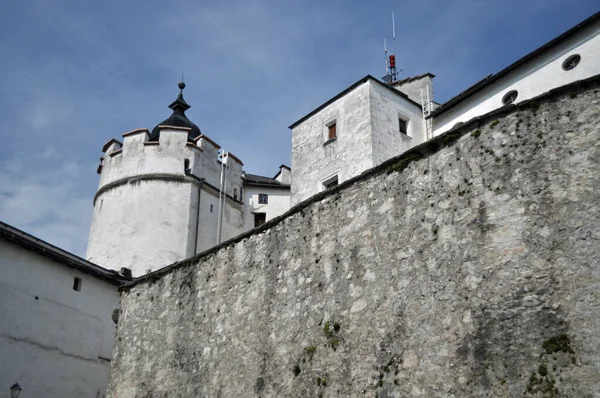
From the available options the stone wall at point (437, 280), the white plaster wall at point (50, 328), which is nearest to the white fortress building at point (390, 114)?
the white plaster wall at point (50, 328)

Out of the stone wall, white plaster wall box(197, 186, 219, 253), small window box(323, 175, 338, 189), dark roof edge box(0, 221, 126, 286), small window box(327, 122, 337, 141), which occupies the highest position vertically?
small window box(327, 122, 337, 141)

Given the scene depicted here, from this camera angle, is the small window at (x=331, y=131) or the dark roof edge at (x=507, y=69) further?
the small window at (x=331, y=131)

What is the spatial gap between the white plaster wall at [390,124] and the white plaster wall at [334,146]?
0.95 feet

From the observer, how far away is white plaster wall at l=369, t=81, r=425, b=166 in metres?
21.0

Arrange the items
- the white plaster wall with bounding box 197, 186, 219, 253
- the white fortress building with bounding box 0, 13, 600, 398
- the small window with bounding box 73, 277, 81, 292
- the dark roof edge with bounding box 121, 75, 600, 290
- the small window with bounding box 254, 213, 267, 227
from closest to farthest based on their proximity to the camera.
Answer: the dark roof edge with bounding box 121, 75, 600, 290
the white fortress building with bounding box 0, 13, 600, 398
the small window with bounding box 73, 277, 81, 292
the white plaster wall with bounding box 197, 186, 219, 253
the small window with bounding box 254, 213, 267, 227

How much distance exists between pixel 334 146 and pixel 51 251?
32.7ft

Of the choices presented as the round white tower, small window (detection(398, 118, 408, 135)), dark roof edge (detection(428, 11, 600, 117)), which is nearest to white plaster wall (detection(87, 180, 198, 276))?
the round white tower

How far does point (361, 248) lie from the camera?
26.3ft

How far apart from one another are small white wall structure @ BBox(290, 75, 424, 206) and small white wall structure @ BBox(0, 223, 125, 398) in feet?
25.9

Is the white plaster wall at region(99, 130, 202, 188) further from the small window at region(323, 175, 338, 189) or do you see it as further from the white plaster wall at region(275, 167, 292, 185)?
the small window at region(323, 175, 338, 189)

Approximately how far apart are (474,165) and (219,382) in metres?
5.14

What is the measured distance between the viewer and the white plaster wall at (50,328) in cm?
1708

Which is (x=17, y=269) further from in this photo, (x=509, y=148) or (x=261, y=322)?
(x=509, y=148)

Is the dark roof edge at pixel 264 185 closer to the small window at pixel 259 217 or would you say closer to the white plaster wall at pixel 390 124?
the small window at pixel 259 217
